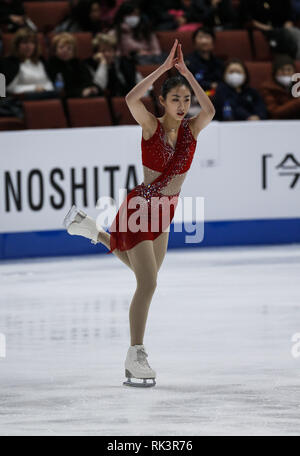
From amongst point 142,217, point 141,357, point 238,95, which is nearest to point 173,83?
point 142,217

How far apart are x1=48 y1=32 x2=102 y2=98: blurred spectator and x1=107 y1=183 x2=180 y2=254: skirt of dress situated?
5.34m

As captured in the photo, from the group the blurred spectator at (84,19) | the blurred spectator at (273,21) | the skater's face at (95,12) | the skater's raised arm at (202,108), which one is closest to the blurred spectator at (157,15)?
the blurred spectator at (84,19)

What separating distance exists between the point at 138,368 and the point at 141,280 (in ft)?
1.35

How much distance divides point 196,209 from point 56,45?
2.09 meters

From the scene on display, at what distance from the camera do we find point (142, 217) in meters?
5.41

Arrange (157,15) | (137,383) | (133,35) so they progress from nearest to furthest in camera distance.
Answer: (137,383) → (133,35) → (157,15)

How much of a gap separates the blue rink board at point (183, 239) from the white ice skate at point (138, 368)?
443 cm

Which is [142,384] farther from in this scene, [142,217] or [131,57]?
[131,57]

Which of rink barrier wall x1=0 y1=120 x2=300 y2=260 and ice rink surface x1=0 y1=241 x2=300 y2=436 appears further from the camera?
rink barrier wall x1=0 y1=120 x2=300 y2=260

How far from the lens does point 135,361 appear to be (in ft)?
17.7

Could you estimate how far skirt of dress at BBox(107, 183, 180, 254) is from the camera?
5.37 meters

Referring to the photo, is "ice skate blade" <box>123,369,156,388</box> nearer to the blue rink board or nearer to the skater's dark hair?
the skater's dark hair

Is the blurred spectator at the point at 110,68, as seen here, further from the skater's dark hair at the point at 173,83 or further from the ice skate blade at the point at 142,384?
the ice skate blade at the point at 142,384

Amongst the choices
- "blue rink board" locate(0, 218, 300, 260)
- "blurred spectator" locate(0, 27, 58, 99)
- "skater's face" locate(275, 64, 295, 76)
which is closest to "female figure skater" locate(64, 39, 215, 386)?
"blue rink board" locate(0, 218, 300, 260)
